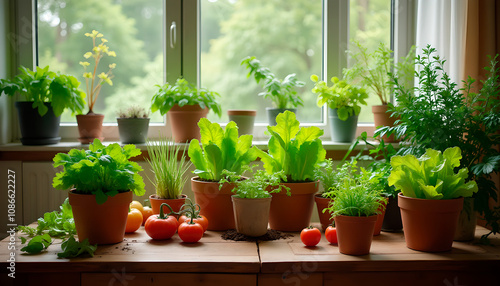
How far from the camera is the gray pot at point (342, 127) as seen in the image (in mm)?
2111

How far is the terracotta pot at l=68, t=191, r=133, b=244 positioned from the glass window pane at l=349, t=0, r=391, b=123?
4.79ft

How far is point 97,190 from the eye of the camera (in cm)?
138

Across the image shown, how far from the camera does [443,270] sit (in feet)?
4.26

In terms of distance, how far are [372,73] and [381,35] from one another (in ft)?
0.98

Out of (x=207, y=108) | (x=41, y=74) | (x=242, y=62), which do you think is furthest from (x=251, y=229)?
(x=41, y=74)

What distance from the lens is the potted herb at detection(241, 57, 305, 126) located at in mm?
2105

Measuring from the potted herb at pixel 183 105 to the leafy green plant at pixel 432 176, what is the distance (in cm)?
97

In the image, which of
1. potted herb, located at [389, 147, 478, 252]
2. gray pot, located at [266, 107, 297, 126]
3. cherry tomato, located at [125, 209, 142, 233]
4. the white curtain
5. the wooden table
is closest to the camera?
the wooden table

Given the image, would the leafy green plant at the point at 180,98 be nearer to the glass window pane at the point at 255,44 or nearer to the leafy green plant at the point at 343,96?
the glass window pane at the point at 255,44

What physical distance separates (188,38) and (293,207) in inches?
42.2

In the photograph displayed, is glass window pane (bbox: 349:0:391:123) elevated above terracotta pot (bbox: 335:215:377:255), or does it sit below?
above

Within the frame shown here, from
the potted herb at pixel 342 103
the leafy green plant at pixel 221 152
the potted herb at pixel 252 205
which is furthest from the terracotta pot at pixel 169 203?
the potted herb at pixel 342 103

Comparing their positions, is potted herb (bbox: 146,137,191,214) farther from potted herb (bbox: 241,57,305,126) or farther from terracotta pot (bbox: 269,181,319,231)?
potted herb (bbox: 241,57,305,126)

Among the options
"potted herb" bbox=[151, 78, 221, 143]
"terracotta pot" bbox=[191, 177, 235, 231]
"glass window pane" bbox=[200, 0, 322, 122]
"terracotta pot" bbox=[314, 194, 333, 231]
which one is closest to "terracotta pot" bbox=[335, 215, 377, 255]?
"terracotta pot" bbox=[314, 194, 333, 231]
